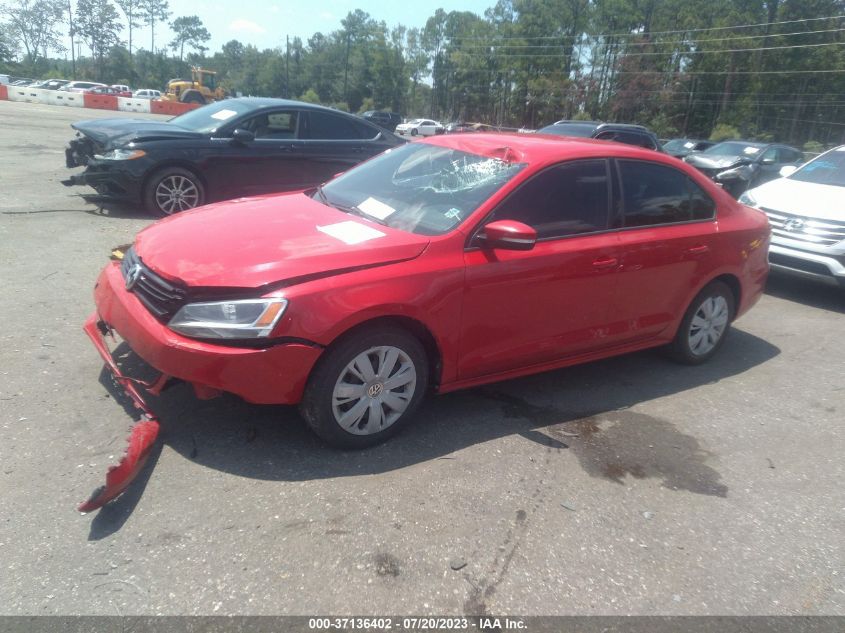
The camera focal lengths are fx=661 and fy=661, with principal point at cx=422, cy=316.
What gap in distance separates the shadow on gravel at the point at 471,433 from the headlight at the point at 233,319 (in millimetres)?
674

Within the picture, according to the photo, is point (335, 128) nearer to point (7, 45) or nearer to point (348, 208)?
point (348, 208)

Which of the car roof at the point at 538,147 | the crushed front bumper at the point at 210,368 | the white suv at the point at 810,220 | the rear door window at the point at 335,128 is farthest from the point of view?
the rear door window at the point at 335,128

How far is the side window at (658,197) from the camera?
14.6 ft

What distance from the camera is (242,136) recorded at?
7.96m

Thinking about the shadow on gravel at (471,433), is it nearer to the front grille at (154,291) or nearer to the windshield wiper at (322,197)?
the front grille at (154,291)

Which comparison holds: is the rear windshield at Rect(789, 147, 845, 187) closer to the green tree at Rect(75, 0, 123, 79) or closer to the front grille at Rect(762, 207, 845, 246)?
the front grille at Rect(762, 207, 845, 246)

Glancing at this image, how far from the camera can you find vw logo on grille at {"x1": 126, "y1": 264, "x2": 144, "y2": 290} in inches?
138

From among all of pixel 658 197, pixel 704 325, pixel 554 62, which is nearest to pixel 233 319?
pixel 658 197

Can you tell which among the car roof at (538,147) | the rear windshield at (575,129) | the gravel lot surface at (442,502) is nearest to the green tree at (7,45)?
the rear windshield at (575,129)

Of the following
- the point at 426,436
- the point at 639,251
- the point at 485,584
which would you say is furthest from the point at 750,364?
the point at 485,584

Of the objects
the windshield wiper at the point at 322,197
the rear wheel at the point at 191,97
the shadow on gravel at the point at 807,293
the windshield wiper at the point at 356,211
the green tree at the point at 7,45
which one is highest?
the green tree at the point at 7,45

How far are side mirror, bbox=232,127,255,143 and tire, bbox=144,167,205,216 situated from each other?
677 mm

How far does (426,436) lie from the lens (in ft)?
12.3

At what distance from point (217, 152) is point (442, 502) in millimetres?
6216
